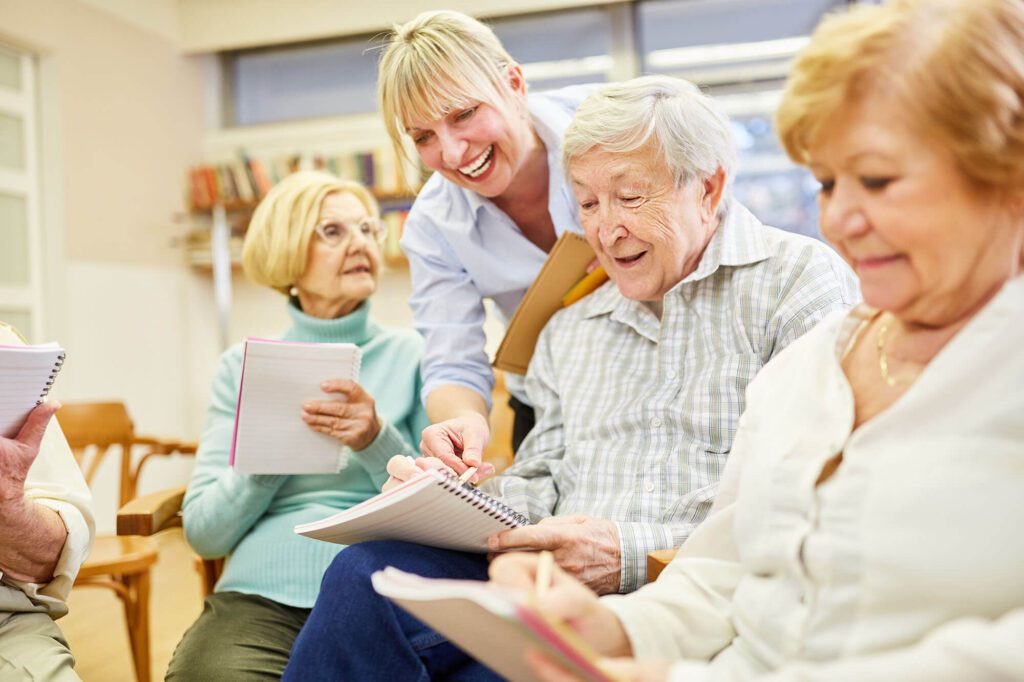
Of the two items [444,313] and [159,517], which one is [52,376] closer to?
[159,517]

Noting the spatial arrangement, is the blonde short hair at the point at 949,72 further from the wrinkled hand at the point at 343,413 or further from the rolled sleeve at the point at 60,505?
the rolled sleeve at the point at 60,505

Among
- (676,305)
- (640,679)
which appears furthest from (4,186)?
(640,679)

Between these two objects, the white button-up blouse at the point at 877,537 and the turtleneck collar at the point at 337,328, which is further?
the turtleneck collar at the point at 337,328

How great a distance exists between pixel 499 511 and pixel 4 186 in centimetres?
457

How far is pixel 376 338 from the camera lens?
232 cm

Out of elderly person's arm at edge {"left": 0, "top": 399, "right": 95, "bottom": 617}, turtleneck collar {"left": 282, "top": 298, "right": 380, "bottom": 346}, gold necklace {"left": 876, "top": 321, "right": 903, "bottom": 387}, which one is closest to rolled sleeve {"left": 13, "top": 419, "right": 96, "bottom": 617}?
elderly person's arm at edge {"left": 0, "top": 399, "right": 95, "bottom": 617}

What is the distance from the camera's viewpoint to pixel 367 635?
4.06ft

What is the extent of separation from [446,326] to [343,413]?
0.35 meters

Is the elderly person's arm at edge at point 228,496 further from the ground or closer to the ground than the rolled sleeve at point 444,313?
closer to the ground

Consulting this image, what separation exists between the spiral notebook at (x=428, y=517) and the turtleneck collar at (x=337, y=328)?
0.96 m

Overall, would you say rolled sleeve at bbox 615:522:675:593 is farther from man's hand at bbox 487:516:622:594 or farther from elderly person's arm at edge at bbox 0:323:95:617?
elderly person's arm at edge at bbox 0:323:95:617

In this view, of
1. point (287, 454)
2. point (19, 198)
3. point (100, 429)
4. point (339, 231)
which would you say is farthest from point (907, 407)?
point (19, 198)

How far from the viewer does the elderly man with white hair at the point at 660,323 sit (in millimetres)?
1429

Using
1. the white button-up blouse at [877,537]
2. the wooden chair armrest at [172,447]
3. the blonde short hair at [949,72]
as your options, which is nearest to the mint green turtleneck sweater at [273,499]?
the wooden chair armrest at [172,447]
